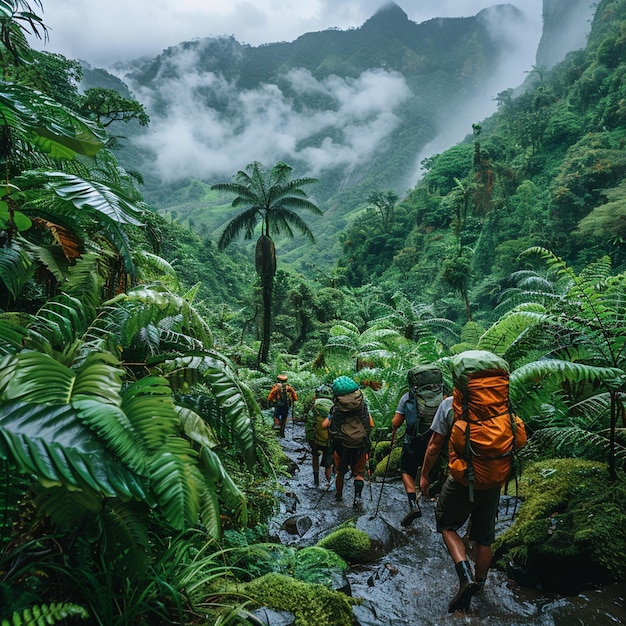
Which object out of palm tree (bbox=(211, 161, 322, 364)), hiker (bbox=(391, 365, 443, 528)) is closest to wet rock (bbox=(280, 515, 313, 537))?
hiker (bbox=(391, 365, 443, 528))

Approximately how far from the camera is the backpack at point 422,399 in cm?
418

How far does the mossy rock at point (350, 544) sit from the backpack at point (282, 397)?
5.09 meters

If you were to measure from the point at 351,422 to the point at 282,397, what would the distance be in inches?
171

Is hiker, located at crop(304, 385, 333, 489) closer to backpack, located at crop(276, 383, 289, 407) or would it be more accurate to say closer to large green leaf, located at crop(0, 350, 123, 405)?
backpack, located at crop(276, 383, 289, 407)

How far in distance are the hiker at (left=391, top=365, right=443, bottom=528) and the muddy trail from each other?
54cm

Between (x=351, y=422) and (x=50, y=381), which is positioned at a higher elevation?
(x=351, y=422)

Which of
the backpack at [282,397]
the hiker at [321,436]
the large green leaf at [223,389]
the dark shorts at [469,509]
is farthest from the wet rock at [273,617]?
the backpack at [282,397]

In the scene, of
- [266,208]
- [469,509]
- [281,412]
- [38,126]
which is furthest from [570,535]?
[266,208]

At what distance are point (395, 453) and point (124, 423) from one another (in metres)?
5.71

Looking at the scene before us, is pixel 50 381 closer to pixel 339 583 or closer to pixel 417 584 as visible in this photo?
pixel 339 583

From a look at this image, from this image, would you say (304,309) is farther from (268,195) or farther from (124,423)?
(124,423)

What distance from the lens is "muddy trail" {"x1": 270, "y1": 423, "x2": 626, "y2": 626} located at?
8.23 feet

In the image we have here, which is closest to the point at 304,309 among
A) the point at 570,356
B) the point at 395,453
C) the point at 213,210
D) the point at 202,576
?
the point at 395,453

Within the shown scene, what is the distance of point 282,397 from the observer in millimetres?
8711
